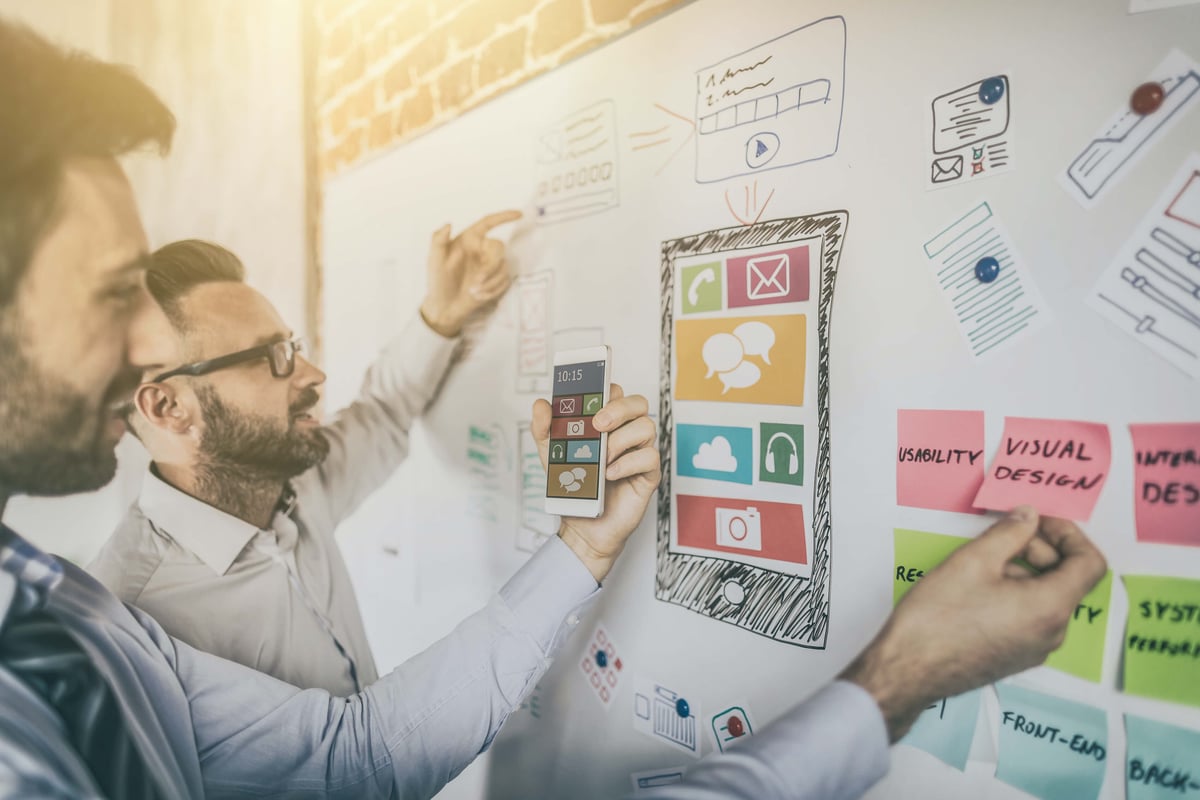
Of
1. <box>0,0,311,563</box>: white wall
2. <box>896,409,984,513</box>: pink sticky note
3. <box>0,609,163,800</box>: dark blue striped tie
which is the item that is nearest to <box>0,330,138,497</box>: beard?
<box>0,0,311,563</box>: white wall

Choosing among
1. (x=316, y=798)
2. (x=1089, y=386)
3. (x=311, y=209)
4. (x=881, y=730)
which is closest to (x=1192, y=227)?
Answer: (x=1089, y=386)

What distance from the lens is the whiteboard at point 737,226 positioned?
0.56m

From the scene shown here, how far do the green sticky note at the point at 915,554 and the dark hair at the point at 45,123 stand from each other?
1022 millimetres

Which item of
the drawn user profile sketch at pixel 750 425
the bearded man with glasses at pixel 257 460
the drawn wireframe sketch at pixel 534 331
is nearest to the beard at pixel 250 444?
the bearded man with glasses at pixel 257 460

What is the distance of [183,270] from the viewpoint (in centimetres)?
101

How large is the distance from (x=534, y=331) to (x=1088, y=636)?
73cm

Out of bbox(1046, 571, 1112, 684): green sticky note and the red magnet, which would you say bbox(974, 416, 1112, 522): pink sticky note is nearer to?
bbox(1046, 571, 1112, 684): green sticky note

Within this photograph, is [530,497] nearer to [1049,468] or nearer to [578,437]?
[578,437]

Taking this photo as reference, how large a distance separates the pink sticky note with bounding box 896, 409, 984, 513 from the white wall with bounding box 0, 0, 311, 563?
3.30ft

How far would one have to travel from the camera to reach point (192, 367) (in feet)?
3.26

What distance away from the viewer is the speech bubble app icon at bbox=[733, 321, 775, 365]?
0.74 meters

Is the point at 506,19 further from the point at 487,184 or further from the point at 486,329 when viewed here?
the point at 486,329

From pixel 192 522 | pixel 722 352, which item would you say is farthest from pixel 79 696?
pixel 722 352

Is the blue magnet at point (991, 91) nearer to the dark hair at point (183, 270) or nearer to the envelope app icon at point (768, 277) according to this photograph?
the envelope app icon at point (768, 277)
